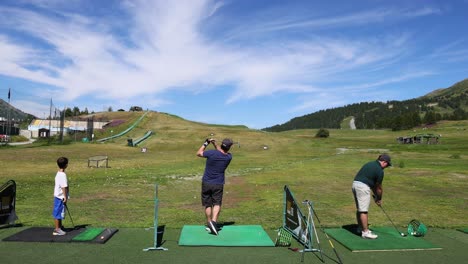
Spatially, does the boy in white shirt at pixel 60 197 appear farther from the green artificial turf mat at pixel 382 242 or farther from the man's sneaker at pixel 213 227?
the green artificial turf mat at pixel 382 242

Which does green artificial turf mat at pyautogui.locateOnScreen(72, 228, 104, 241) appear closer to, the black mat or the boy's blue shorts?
the black mat

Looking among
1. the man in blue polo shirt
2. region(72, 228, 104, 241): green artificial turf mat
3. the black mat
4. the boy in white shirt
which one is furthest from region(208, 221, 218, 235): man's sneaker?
the boy in white shirt

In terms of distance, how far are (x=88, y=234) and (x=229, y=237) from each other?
11.3 ft

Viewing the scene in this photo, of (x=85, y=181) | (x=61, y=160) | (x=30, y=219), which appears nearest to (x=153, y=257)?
(x=61, y=160)

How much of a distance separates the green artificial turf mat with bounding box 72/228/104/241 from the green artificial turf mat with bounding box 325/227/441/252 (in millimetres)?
5994

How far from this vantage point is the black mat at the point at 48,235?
8.91 m

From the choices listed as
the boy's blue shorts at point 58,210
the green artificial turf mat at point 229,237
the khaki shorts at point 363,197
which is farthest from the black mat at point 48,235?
the khaki shorts at point 363,197

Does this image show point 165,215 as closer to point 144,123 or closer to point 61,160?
point 61,160

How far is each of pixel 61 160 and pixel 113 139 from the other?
57475 millimetres

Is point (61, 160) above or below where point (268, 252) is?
above

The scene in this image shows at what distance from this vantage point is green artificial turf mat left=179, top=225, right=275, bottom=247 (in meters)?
9.11

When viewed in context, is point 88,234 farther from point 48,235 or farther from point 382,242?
point 382,242

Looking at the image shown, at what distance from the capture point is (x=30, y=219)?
451 inches

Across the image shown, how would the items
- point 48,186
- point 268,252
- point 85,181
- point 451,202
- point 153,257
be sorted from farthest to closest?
point 85,181 < point 48,186 < point 451,202 < point 268,252 < point 153,257
